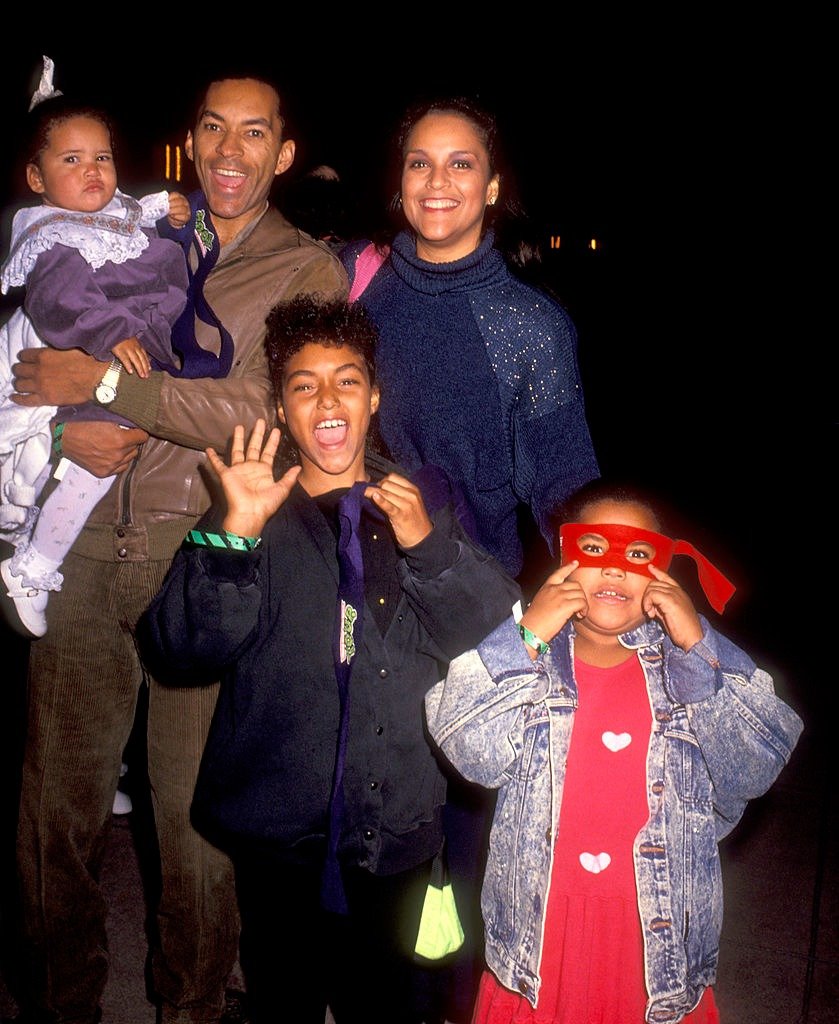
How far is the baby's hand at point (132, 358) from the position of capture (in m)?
2.46

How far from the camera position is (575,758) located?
85.1 inches

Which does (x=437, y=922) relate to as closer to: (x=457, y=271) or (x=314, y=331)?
(x=314, y=331)

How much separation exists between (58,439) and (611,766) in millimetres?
1704

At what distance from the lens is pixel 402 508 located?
198 centimetres

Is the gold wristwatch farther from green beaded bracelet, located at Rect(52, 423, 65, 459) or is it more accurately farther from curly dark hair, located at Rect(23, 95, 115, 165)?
curly dark hair, located at Rect(23, 95, 115, 165)

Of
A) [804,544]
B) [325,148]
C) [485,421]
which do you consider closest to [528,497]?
[485,421]

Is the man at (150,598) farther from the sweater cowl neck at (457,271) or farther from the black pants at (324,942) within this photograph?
the black pants at (324,942)

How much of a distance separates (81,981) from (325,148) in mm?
13246

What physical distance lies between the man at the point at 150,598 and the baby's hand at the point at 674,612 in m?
1.13

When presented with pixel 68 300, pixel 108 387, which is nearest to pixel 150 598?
pixel 108 387

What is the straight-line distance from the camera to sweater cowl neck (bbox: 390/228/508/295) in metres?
2.51

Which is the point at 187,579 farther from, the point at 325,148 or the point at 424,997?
the point at 325,148

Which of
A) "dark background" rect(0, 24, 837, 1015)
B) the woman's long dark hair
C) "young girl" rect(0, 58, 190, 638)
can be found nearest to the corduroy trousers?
"young girl" rect(0, 58, 190, 638)

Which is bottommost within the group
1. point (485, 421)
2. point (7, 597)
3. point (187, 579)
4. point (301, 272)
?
point (7, 597)
